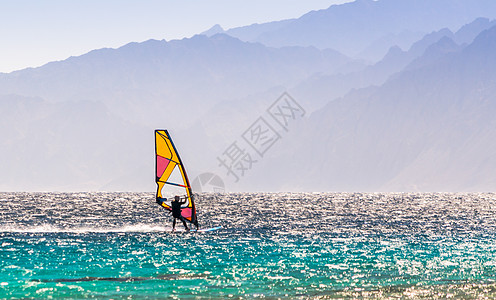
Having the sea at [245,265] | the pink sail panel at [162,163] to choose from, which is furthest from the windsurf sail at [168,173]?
the sea at [245,265]

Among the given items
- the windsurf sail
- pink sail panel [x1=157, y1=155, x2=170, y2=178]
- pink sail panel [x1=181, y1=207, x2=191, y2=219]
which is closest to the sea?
pink sail panel [x1=181, y1=207, x2=191, y2=219]

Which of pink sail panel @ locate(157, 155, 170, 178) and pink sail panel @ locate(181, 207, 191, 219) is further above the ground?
pink sail panel @ locate(157, 155, 170, 178)

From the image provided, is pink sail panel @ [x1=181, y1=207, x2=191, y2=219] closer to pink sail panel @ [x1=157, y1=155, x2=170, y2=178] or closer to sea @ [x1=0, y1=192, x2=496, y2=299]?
sea @ [x1=0, y1=192, x2=496, y2=299]

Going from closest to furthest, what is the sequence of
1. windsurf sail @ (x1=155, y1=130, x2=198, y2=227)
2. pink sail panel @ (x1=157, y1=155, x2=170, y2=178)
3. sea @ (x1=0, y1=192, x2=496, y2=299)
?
sea @ (x1=0, y1=192, x2=496, y2=299) < windsurf sail @ (x1=155, y1=130, x2=198, y2=227) < pink sail panel @ (x1=157, y1=155, x2=170, y2=178)

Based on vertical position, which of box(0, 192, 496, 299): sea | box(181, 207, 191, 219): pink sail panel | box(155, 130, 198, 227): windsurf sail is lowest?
box(0, 192, 496, 299): sea

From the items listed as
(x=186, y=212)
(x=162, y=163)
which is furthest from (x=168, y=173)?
(x=186, y=212)

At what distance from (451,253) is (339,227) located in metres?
26.9

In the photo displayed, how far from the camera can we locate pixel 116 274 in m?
36.5

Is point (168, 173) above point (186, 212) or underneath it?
above

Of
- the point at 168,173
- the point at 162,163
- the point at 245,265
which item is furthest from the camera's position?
the point at 162,163

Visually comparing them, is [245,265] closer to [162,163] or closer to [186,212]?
[162,163]

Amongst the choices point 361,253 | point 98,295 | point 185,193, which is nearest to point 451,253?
point 361,253

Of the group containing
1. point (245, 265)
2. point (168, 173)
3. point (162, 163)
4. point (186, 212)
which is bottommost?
point (245, 265)

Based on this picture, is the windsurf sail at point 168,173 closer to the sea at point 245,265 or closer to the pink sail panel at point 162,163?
the pink sail panel at point 162,163
